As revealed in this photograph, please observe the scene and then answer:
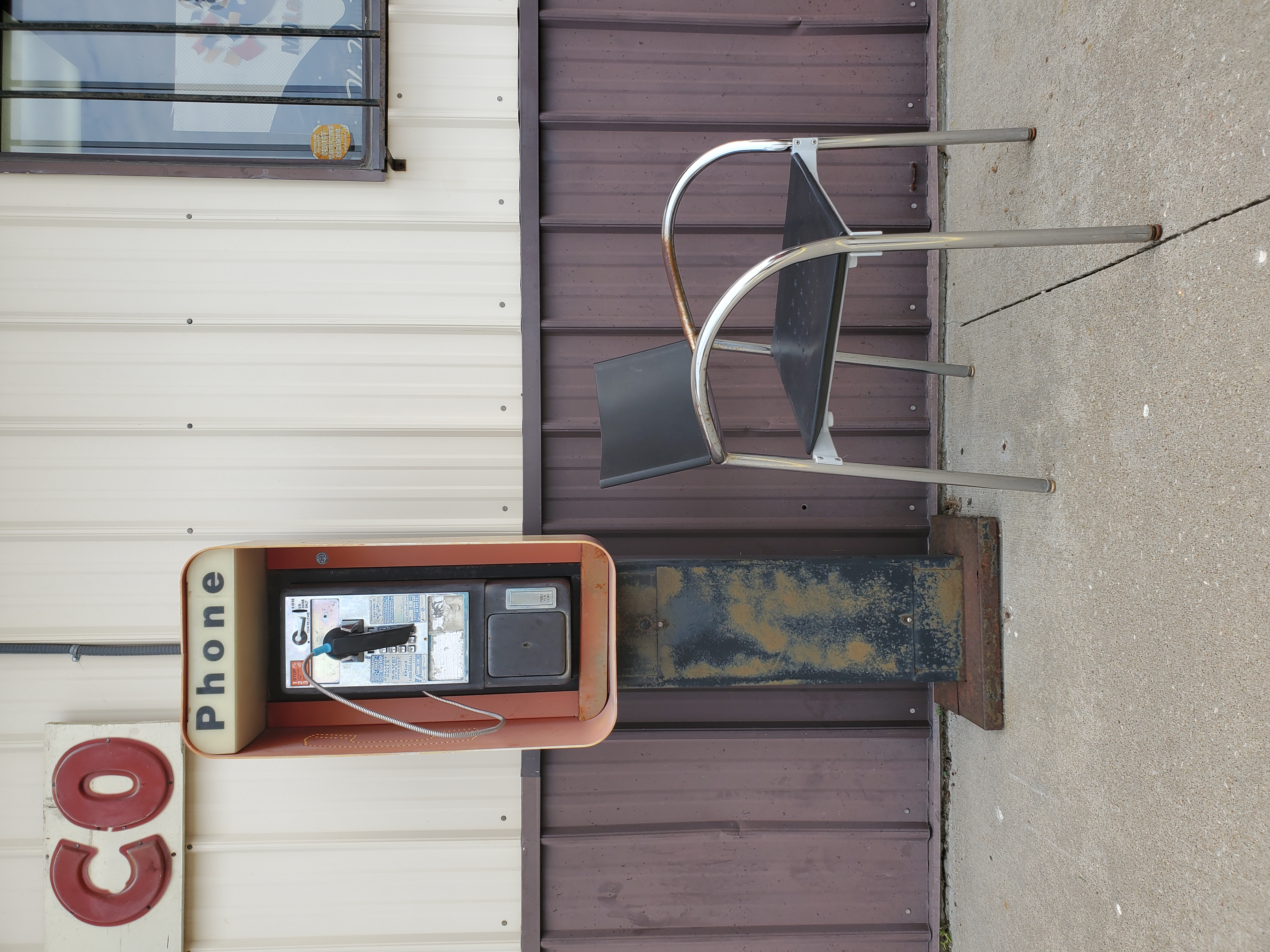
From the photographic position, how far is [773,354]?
1.63 metres

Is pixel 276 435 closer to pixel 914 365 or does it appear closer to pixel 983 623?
pixel 914 365

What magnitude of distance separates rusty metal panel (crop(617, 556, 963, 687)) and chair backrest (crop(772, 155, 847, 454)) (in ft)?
1.68

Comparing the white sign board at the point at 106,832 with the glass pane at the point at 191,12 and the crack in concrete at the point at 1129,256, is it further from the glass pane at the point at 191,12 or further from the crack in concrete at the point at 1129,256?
the crack in concrete at the point at 1129,256

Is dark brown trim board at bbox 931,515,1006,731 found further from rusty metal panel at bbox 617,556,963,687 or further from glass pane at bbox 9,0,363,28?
glass pane at bbox 9,0,363,28

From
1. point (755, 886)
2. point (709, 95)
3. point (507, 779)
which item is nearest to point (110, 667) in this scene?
point (507, 779)

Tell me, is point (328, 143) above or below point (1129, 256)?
above

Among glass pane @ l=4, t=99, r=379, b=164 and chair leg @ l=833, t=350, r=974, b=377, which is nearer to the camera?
chair leg @ l=833, t=350, r=974, b=377

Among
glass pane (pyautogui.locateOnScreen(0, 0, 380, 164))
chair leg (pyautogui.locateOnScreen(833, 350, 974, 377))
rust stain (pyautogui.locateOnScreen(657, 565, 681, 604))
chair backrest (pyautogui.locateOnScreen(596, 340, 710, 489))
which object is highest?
glass pane (pyautogui.locateOnScreen(0, 0, 380, 164))

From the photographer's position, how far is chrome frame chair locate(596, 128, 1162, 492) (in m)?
1.14

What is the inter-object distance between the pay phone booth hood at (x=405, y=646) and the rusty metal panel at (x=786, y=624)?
0.11m

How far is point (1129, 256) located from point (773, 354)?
2.26 ft

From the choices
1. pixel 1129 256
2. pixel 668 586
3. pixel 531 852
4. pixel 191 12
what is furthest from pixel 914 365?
pixel 191 12

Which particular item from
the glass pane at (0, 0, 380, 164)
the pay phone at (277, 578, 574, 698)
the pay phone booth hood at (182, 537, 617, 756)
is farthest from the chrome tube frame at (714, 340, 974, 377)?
the glass pane at (0, 0, 380, 164)

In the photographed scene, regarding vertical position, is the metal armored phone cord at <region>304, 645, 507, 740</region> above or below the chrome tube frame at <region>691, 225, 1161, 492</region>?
below
